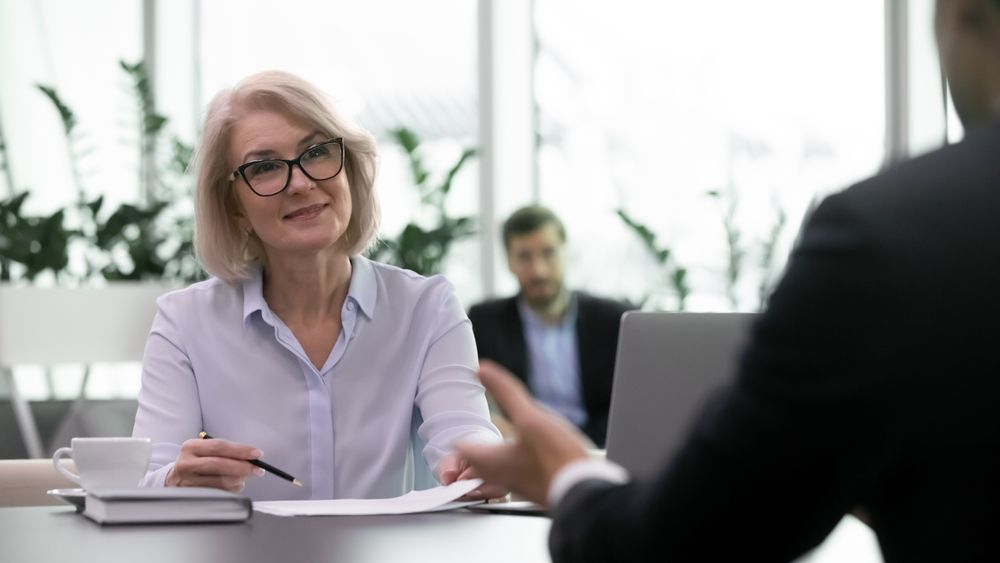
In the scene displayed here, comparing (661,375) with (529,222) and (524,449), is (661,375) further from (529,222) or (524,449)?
(529,222)

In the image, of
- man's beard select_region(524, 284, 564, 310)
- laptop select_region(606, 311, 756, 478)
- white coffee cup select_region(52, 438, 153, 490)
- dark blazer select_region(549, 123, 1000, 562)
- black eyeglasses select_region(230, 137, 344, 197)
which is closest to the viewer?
dark blazer select_region(549, 123, 1000, 562)

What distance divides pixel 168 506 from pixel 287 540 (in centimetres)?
24

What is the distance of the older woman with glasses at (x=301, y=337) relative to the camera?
2131 mm

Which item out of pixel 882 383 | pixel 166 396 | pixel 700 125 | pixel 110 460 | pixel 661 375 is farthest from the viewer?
pixel 700 125

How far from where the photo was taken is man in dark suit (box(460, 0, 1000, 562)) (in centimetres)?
62

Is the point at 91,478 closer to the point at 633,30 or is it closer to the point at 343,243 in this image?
the point at 343,243

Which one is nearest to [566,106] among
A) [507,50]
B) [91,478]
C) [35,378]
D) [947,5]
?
[507,50]

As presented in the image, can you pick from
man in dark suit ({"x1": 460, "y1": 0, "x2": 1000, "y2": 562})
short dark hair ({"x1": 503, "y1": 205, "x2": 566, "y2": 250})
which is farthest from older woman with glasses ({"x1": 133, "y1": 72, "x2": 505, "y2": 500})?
short dark hair ({"x1": 503, "y1": 205, "x2": 566, "y2": 250})

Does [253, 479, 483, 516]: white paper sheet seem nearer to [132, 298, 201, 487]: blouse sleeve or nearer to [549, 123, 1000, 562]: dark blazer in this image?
[132, 298, 201, 487]: blouse sleeve

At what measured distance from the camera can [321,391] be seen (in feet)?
7.09

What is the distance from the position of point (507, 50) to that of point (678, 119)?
0.93m

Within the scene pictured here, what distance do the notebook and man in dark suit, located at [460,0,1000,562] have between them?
1.01 meters

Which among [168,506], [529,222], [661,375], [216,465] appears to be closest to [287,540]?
[168,506]

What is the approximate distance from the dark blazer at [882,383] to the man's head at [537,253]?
4196mm
